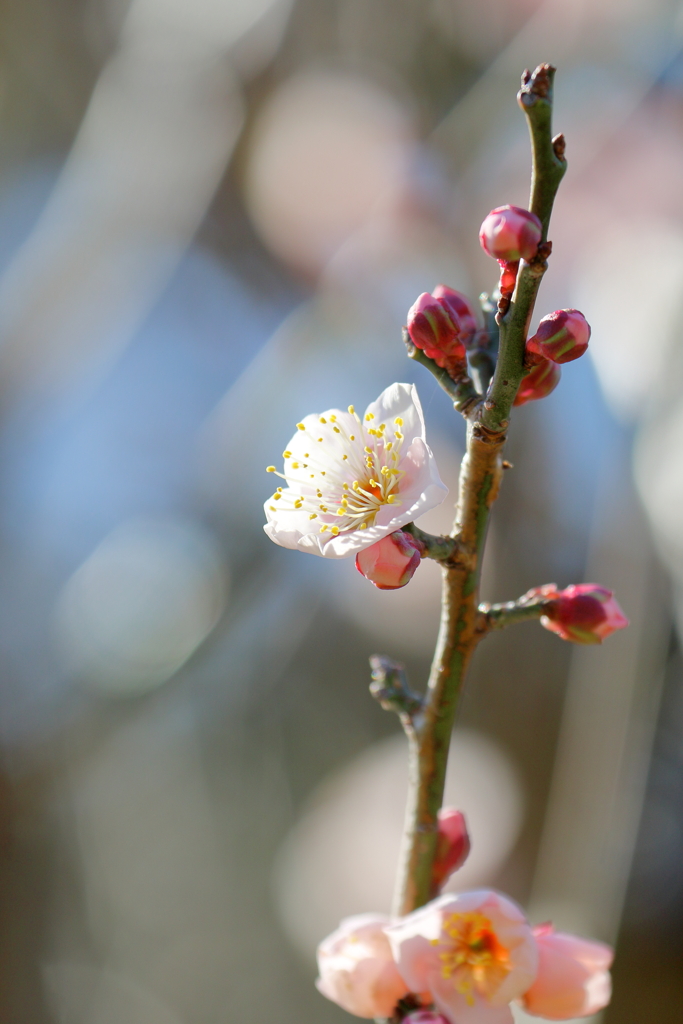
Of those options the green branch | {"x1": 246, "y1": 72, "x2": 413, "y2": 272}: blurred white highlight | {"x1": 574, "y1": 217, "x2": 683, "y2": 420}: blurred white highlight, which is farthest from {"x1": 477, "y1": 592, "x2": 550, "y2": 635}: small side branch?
{"x1": 246, "y1": 72, "x2": 413, "y2": 272}: blurred white highlight

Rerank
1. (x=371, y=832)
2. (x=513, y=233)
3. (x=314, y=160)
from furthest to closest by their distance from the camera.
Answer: (x=314, y=160), (x=371, y=832), (x=513, y=233)

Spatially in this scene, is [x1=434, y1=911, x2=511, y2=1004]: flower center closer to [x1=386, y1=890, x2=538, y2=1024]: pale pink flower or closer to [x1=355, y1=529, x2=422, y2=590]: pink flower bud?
[x1=386, y1=890, x2=538, y2=1024]: pale pink flower

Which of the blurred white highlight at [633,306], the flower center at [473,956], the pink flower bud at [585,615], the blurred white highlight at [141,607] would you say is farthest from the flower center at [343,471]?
the blurred white highlight at [141,607]

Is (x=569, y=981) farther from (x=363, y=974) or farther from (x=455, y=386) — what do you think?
(x=455, y=386)

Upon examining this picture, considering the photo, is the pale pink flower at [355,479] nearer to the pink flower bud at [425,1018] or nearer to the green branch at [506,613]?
the green branch at [506,613]

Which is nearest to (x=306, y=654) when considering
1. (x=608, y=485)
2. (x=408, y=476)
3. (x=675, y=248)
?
(x=608, y=485)

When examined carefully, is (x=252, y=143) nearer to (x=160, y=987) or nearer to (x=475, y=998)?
(x=475, y=998)

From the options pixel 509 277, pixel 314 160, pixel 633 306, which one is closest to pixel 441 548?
pixel 509 277
